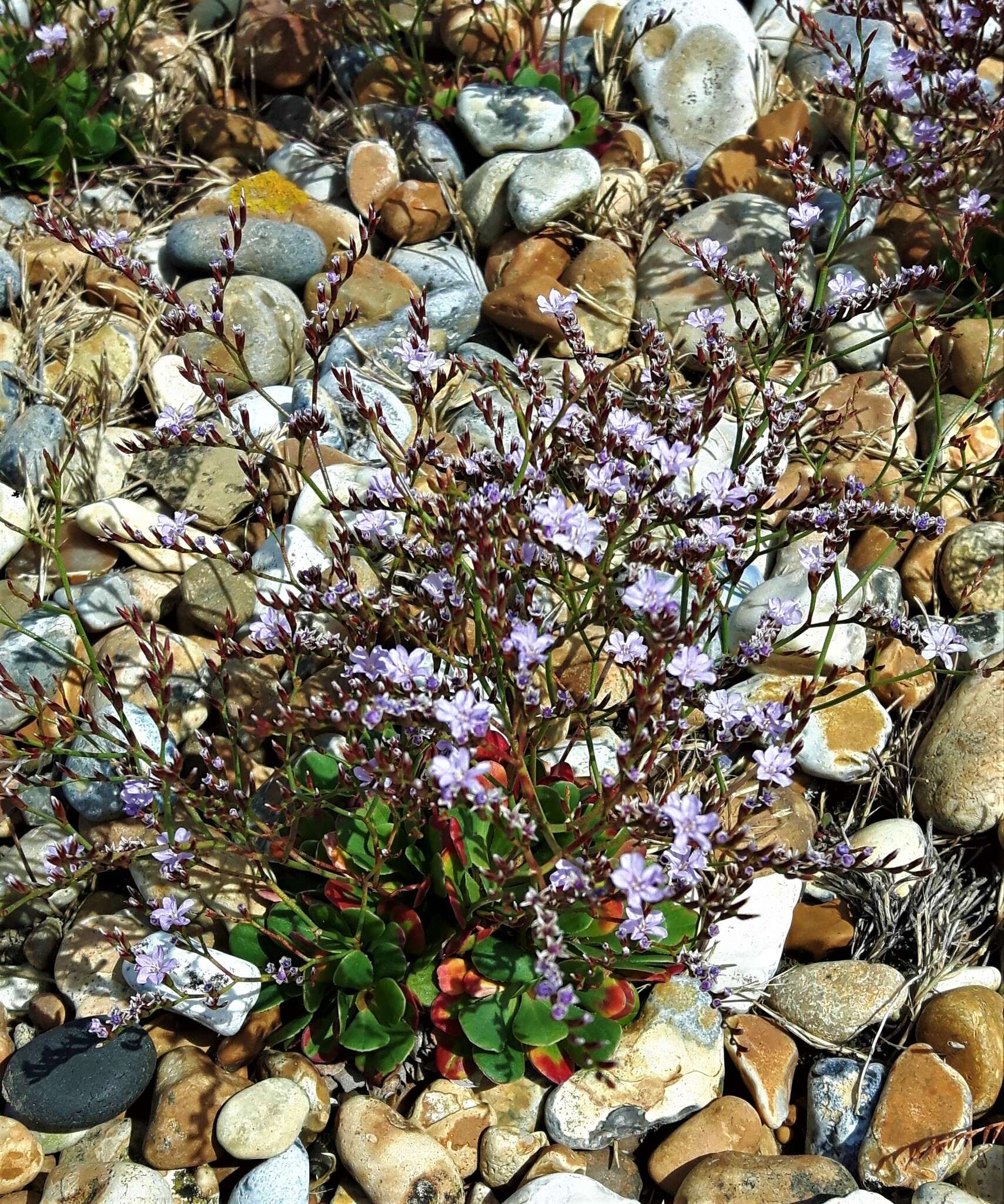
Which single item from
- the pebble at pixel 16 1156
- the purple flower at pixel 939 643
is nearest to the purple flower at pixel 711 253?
the purple flower at pixel 939 643

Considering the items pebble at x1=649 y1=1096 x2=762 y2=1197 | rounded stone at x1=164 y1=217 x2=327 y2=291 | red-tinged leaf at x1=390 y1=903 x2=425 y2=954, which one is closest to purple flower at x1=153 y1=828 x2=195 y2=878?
red-tinged leaf at x1=390 y1=903 x2=425 y2=954

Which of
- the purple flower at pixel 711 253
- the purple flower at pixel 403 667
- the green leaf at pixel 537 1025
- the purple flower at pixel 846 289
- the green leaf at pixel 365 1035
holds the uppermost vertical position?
the purple flower at pixel 711 253

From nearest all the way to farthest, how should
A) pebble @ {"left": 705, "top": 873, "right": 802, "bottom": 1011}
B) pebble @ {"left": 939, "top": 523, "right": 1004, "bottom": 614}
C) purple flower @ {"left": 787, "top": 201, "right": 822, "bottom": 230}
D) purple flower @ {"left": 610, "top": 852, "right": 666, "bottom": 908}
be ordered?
1. purple flower @ {"left": 610, "top": 852, "right": 666, "bottom": 908}
2. pebble @ {"left": 705, "top": 873, "right": 802, "bottom": 1011}
3. purple flower @ {"left": 787, "top": 201, "right": 822, "bottom": 230}
4. pebble @ {"left": 939, "top": 523, "right": 1004, "bottom": 614}

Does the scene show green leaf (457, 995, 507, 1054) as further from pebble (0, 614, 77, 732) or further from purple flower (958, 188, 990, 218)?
purple flower (958, 188, 990, 218)

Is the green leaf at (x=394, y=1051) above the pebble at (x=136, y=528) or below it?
below

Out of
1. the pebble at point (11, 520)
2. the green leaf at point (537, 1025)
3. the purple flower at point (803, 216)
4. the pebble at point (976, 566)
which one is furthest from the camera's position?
the pebble at point (11, 520)

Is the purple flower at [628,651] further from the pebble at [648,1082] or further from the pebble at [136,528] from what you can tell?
the pebble at [136,528]

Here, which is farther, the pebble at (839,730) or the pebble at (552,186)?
the pebble at (552,186)
